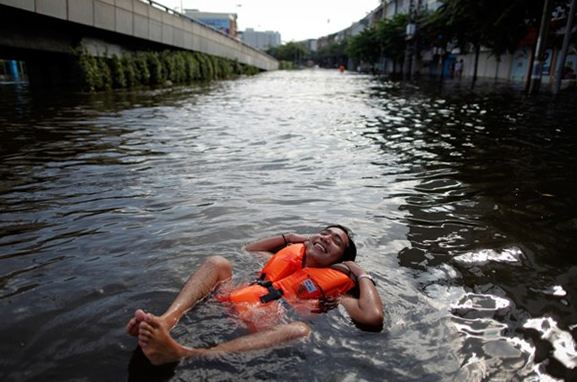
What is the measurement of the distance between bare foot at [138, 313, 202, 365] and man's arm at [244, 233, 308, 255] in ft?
6.31

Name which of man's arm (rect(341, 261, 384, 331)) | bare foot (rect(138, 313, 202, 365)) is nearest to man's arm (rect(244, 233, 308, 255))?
man's arm (rect(341, 261, 384, 331))

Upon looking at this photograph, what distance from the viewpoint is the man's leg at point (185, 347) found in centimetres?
292

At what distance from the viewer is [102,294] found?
4059 millimetres

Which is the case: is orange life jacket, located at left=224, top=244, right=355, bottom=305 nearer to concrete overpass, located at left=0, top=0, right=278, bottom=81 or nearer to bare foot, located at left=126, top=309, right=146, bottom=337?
bare foot, located at left=126, top=309, right=146, bottom=337

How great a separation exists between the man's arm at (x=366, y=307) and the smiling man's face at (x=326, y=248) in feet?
1.11

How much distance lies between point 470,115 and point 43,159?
1388 cm

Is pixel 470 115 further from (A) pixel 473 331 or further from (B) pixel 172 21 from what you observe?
(B) pixel 172 21

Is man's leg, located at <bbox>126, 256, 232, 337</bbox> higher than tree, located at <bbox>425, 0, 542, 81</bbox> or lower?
lower

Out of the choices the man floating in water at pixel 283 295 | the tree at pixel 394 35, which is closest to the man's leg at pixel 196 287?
the man floating in water at pixel 283 295

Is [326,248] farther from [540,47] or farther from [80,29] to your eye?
[80,29]

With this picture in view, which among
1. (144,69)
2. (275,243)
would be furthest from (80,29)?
(275,243)

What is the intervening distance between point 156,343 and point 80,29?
26027 mm

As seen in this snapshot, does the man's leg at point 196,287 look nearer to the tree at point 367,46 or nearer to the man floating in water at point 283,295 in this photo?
the man floating in water at point 283,295

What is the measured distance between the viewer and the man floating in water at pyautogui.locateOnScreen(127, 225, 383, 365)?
309cm
